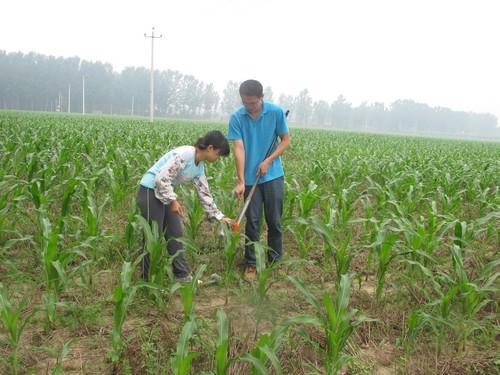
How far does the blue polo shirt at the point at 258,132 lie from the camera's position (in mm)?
3295

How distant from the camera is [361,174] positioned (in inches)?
296

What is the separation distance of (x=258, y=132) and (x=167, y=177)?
3.11 ft

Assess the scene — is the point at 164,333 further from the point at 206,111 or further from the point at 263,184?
the point at 206,111

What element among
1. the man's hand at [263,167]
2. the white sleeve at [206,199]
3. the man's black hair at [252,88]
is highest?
the man's black hair at [252,88]

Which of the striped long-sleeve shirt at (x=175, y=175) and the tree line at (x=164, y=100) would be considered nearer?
the striped long-sleeve shirt at (x=175, y=175)

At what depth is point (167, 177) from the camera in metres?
2.84

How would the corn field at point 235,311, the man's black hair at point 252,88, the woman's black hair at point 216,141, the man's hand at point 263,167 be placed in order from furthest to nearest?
the man's hand at point 263,167
the man's black hair at point 252,88
the woman's black hair at point 216,141
the corn field at point 235,311

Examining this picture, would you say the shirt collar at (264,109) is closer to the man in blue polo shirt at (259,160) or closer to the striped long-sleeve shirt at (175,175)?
the man in blue polo shirt at (259,160)

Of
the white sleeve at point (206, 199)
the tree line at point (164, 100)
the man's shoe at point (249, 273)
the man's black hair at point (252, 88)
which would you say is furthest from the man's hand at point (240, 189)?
the tree line at point (164, 100)

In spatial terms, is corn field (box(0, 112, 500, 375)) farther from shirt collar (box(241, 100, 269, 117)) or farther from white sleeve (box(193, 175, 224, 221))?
shirt collar (box(241, 100, 269, 117))

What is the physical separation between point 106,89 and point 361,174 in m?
96.0

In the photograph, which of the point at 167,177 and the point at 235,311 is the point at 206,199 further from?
the point at 235,311

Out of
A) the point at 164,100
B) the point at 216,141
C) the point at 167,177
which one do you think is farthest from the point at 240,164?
the point at 164,100

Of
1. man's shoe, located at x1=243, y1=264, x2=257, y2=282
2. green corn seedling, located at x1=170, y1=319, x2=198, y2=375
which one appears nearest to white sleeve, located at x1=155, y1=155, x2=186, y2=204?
man's shoe, located at x1=243, y1=264, x2=257, y2=282
